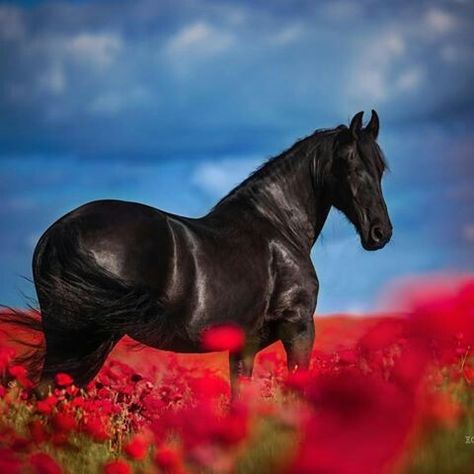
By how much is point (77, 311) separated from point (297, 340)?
5.22ft

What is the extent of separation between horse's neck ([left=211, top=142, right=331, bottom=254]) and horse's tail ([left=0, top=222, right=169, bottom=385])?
1.37 metres

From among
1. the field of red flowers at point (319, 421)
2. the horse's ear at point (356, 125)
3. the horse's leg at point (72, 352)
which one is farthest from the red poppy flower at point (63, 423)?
A: the horse's ear at point (356, 125)

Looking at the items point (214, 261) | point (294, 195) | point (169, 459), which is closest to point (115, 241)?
point (214, 261)

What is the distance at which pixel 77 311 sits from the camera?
4109 millimetres

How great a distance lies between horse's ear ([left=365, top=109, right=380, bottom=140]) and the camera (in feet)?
17.2

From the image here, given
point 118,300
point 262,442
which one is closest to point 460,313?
point 262,442

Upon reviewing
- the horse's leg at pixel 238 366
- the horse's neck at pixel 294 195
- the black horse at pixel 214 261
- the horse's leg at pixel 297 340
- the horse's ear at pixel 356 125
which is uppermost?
the horse's ear at pixel 356 125

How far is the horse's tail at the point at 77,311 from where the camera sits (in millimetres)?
4082

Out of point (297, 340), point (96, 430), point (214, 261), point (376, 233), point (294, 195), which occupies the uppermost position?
point (294, 195)

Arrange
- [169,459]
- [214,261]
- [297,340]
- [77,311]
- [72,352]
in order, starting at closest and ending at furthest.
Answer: [169,459] < [77,311] < [72,352] < [214,261] < [297,340]

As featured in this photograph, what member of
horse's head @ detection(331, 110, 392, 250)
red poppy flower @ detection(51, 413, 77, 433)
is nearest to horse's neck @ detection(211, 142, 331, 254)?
horse's head @ detection(331, 110, 392, 250)

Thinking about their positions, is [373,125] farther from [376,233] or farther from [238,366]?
[238,366]

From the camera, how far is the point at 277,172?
5449mm

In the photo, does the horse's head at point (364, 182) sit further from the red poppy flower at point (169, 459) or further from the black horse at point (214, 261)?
the red poppy flower at point (169, 459)
